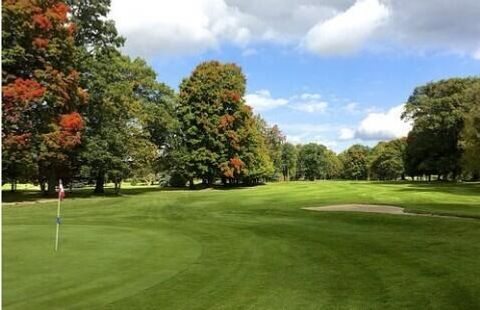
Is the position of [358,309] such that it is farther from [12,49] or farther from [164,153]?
[164,153]

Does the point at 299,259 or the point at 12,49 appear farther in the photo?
the point at 12,49

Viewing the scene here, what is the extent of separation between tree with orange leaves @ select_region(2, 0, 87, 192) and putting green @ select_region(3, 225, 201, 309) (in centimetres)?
2011

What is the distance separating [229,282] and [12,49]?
31.2 m

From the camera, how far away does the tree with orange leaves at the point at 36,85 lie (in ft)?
117

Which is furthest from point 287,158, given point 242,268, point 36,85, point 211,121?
point 242,268

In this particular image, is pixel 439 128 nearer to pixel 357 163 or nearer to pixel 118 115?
pixel 118 115

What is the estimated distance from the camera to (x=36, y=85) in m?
35.8

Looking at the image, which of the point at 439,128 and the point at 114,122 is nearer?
the point at 114,122

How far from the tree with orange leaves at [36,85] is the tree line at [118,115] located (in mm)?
75

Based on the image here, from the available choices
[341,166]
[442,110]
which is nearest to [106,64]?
[442,110]

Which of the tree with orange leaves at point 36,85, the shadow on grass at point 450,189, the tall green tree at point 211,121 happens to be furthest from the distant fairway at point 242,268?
the tall green tree at point 211,121

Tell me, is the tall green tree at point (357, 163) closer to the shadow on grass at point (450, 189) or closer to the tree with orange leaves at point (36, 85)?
the shadow on grass at point (450, 189)

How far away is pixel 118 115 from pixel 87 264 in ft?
136

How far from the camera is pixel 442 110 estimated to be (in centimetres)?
8250
